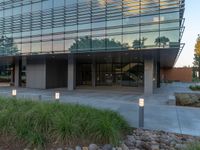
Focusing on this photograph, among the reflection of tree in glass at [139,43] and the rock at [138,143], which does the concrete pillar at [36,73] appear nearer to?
the reflection of tree in glass at [139,43]

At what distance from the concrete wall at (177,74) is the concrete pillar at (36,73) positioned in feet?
120

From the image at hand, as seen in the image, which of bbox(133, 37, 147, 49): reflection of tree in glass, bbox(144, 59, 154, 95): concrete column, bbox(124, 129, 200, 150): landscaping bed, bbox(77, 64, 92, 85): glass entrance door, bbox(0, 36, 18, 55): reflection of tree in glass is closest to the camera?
bbox(124, 129, 200, 150): landscaping bed

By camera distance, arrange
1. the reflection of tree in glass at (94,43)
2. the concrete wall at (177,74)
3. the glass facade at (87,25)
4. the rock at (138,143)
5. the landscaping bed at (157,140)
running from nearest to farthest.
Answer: the landscaping bed at (157,140)
the rock at (138,143)
the glass facade at (87,25)
the reflection of tree in glass at (94,43)
the concrete wall at (177,74)

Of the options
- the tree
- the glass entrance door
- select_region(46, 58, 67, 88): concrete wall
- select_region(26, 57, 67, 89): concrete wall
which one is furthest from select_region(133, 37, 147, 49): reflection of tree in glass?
the tree

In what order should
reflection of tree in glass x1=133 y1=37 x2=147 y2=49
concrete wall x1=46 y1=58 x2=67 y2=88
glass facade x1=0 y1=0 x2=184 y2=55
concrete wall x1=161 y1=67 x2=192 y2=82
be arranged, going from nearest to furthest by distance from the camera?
glass facade x1=0 y1=0 x2=184 y2=55
reflection of tree in glass x1=133 y1=37 x2=147 y2=49
concrete wall x1=46 y1=58 x2=67 y2=88
concrete wall x1=161 y1=67 x2=192 y2=82

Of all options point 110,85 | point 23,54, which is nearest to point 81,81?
point 110,85

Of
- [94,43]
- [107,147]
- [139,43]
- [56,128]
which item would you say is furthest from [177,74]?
[56,128]

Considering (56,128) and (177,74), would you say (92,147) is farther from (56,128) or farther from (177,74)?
(177,74)

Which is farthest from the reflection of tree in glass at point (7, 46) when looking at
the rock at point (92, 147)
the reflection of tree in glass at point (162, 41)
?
the rock at point (92, 147)

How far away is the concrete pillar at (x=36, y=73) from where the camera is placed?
94.1 feet

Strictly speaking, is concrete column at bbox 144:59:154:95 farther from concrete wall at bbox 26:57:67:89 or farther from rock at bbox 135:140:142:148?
rock at bbox 135:140:142:148

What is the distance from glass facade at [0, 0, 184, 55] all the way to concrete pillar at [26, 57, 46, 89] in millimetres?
3433

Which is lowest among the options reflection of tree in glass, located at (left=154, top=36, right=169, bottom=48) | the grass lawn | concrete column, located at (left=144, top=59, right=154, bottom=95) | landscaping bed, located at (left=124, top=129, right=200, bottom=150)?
landscaping bed, located at (left=124, top=129, right=200, bottom=150)

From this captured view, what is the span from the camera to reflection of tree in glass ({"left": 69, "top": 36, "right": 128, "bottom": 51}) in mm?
20516
